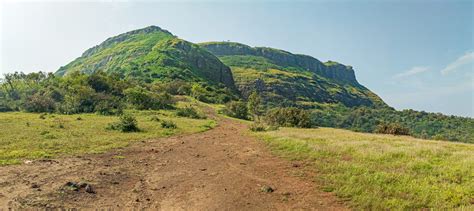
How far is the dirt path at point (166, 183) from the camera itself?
991 cm

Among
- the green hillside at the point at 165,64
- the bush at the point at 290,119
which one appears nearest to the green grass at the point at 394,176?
the bush at the point at 290,119

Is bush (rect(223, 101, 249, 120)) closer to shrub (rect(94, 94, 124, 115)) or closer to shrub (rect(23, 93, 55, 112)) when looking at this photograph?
shrub (rect(94, 94, 124, 115))

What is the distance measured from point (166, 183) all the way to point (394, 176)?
28.7ft

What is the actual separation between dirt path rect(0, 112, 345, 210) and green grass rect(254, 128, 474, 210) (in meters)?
0.89

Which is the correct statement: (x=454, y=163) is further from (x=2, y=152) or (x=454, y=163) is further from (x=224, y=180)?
(x=2, y=152)

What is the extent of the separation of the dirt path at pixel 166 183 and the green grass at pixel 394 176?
0.89 metres

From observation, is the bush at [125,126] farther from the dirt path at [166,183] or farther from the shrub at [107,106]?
the shrub at [107,106]

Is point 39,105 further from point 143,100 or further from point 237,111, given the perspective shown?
point 237,111

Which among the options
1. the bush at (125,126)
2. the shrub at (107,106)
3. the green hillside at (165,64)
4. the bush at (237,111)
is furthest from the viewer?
the green hillside at (165,64)

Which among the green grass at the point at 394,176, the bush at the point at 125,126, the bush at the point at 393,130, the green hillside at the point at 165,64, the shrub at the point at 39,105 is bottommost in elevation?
the shrub at the point at 39,105

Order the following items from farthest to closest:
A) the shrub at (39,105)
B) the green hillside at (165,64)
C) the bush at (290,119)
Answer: the green hillside at (165,64) < the shrub at (39,105) < the bush at (290,119)

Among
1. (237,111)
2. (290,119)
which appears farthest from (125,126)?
(237,111)

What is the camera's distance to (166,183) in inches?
489

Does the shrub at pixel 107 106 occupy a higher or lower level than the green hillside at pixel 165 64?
lower
